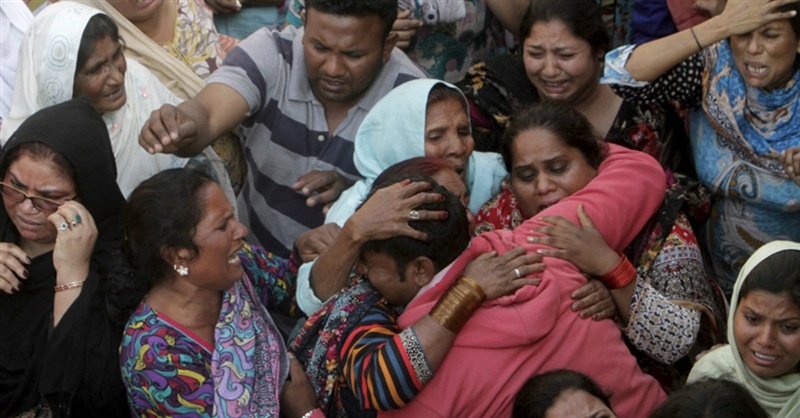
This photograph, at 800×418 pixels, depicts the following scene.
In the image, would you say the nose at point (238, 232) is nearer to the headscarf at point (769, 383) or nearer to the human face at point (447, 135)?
the human face at point (447, 135)

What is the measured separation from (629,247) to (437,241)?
811 mm

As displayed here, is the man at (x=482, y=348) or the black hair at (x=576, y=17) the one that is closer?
the man at (x=482, y=348)

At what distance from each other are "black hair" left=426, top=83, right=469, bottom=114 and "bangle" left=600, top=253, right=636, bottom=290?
94cm

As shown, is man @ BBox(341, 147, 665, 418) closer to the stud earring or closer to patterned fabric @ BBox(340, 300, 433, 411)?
patterned fabric @ BBox(340, 300, 433, 411)

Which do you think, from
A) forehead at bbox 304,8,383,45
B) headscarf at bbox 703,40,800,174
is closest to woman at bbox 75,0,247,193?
forehead at bbox 304,8,383,45

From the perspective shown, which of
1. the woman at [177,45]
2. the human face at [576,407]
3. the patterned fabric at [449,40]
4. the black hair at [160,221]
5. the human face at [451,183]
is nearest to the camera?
the human face at [576,407]

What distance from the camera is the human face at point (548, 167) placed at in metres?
3.86

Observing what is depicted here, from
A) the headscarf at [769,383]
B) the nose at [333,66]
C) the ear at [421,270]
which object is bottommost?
the headscarf at [769,383]

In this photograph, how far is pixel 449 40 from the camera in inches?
205

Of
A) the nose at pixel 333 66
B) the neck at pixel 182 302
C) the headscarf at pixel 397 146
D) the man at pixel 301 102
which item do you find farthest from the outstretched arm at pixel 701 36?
the neck at pixel 182 302

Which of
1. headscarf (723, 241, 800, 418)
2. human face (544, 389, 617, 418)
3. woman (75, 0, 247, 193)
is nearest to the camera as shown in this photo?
human face (544, 389, 617, 418)

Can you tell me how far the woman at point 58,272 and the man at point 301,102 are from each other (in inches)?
19.5

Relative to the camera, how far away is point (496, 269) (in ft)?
10.9

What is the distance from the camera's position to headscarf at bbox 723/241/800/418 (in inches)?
136
